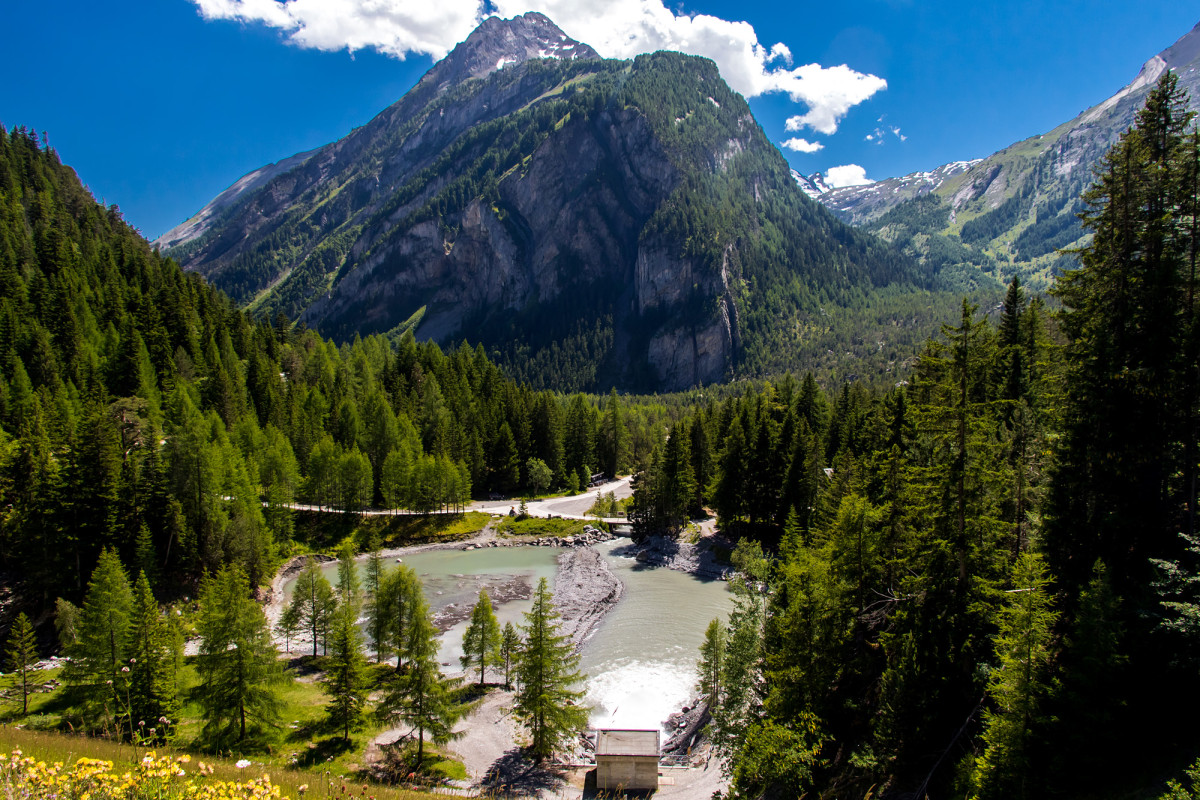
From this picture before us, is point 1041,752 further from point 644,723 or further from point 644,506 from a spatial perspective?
point 644,506

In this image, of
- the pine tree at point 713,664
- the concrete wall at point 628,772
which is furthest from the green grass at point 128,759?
the pine tree at point 713,664

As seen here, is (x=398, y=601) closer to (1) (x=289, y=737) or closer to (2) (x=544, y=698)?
(1) (x=289, y=737)

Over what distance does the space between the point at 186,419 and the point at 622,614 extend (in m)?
43.9

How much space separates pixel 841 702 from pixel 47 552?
5355 centimetres

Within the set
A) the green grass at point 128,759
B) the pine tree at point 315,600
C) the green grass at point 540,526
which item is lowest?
the green grass at point 540,526

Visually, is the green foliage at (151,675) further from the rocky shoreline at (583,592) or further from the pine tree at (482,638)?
the rocky shoreline at (583,592)

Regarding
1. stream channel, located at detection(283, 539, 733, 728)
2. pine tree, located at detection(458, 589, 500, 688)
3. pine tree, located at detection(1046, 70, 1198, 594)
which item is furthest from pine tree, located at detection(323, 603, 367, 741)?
pine tree, located at detection(1046, 70, 1198, 594)

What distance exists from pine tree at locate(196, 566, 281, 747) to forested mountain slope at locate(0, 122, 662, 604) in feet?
→ 78.2

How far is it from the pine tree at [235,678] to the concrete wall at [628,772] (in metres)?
16.5

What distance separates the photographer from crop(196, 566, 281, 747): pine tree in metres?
28.0

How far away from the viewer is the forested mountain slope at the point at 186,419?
46.5 metres

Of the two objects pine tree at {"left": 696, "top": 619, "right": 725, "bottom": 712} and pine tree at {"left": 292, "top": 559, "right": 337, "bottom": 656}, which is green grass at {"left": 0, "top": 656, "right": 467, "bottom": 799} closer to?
pine tree at {"left": 292, "top": 559, "right": 337, "bottom": 656}

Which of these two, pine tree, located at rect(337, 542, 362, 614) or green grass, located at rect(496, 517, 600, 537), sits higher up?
pine tree, located at rect(337, 542, 362, 614)

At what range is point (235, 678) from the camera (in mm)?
28188
